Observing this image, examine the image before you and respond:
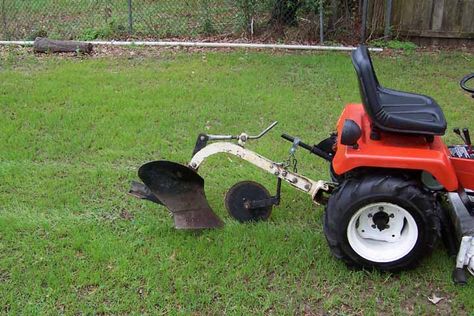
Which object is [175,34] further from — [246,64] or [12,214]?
[12,214]

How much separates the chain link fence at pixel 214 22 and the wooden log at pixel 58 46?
0.78 metres

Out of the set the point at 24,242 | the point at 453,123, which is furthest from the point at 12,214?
the point at 453,123

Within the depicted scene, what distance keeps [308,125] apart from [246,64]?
7.99 ft

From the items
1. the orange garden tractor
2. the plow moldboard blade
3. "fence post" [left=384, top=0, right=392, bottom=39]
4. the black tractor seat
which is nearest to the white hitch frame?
the orange garden tractor

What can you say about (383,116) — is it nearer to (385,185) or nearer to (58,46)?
(385,185)

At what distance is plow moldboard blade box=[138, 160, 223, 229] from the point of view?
12.5 ft

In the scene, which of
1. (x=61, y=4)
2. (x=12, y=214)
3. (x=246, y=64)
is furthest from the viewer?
(x=61, y=4)

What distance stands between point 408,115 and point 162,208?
1.95m

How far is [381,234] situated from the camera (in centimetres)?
363

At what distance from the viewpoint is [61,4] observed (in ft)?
38.2

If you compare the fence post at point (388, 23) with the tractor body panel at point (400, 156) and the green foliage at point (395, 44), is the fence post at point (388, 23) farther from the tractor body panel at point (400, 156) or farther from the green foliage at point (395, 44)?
the tractor body panel at point (400, 156)

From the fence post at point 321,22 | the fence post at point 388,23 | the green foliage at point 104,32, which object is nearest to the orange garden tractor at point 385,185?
the fence post at point 321,22

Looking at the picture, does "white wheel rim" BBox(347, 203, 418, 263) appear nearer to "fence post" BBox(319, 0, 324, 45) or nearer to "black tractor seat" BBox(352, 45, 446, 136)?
"black tractor seat" BBox(352, 45, 446, 136)

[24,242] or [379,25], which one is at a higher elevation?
[379,25]
